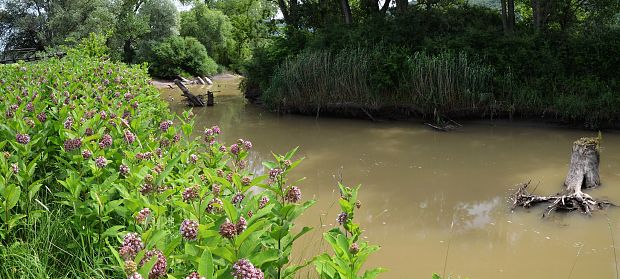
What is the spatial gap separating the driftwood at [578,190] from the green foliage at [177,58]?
23956 millimetres

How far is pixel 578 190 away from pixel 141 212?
5.44 meters

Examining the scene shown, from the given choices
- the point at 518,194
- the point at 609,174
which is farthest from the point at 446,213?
the point at 609,174

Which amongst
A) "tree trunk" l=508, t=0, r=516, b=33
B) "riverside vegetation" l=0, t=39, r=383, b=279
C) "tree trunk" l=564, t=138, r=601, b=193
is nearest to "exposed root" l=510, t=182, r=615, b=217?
"tree trunk" l=564, t=138, r=601, b=193

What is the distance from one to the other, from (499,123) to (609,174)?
174 inches

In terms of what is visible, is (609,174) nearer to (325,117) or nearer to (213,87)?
(325,117)

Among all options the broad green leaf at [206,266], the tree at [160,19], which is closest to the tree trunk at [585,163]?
the broad green leaf at [206,266]

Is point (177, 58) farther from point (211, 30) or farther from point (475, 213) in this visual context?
point (475, 213)

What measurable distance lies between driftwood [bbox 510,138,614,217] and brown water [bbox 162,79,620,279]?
126 millimetres

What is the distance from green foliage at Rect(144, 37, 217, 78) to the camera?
27.8m

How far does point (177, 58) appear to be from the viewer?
28.4 meters

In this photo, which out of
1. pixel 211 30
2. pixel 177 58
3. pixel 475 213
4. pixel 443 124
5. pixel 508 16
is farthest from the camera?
pixel 211 30

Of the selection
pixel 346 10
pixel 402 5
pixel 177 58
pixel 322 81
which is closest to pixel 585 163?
pixel 322 81

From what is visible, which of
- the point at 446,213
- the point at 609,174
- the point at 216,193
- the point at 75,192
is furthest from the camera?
the point at 609,174

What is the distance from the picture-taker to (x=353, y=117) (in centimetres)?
1326
